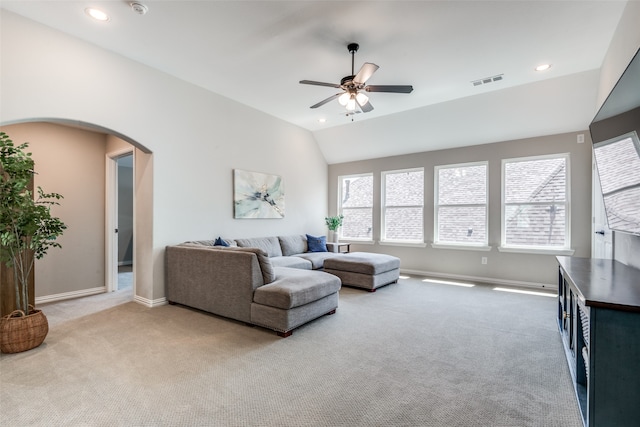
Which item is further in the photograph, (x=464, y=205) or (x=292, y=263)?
(x=464, y=205)

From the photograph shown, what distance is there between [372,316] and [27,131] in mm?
4992

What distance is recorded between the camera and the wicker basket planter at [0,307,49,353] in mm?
2508

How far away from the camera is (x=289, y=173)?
19.9ft

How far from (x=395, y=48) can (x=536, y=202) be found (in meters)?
3.53

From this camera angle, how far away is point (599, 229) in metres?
3.89

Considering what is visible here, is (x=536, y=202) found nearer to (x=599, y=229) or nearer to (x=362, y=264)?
(x=599, y=229)

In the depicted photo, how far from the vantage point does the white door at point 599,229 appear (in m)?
3.41

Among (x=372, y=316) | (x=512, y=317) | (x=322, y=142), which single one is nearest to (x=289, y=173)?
(x=322, y=142)

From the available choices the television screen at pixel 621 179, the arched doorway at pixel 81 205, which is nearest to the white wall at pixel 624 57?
the television screen at pixel 621 179

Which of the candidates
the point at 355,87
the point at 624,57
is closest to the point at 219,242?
the point at 355,87

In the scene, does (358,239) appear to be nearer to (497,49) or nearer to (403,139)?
(403,139)

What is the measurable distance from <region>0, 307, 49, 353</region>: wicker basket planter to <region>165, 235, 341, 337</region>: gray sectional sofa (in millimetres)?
1370

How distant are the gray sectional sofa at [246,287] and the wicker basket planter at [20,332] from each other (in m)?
1.37

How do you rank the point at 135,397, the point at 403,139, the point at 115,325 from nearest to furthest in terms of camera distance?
the point at 135,397 → the point at 115,325 → the point at 403,139
